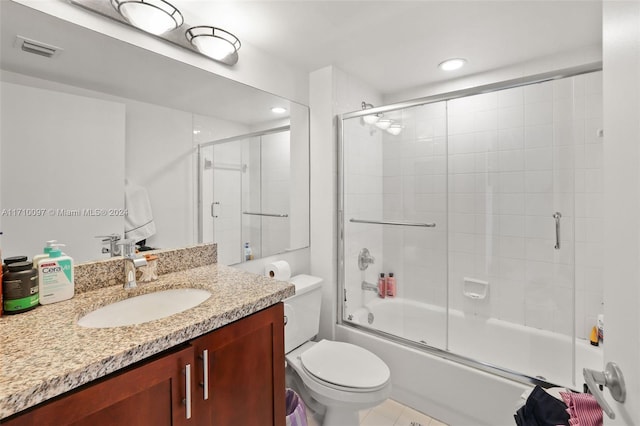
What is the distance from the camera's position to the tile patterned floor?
5.72 feet

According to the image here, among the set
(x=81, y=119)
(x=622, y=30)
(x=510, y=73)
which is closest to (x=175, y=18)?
(x=81, y=119)

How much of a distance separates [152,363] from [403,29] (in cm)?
194

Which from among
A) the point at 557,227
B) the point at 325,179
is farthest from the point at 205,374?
the point at 557,227

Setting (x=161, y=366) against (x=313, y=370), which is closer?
(x=161, y=366)

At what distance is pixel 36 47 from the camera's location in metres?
1.06

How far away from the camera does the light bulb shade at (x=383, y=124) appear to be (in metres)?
2.34

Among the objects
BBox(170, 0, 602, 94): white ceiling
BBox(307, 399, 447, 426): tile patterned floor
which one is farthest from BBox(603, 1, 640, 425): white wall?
BBox(307, 399, 447, 426): tile patterned floor

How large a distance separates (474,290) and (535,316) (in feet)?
1.31

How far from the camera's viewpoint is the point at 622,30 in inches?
21.9

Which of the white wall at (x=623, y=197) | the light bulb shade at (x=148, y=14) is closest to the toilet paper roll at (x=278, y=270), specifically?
the light bulb shade at (x=148, y=14)

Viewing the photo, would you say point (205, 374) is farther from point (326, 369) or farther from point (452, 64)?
point (452, 64)

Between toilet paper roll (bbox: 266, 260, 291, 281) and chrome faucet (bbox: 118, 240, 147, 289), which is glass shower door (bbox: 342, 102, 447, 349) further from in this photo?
chrome faucet (bbox: 118, 240, 147, 289)

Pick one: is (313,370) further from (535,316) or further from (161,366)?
(535,316)

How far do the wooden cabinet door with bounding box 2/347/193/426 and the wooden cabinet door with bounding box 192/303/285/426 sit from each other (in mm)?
59
